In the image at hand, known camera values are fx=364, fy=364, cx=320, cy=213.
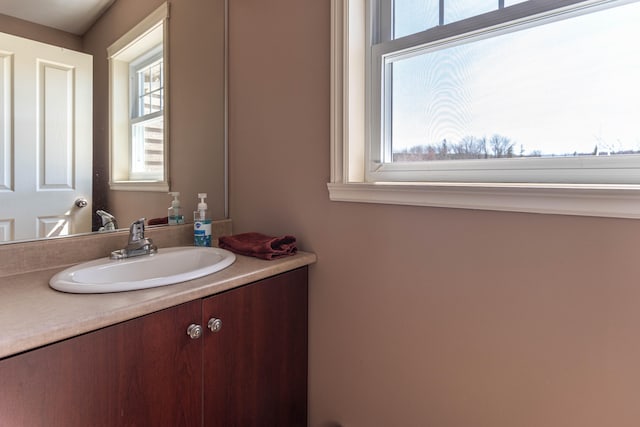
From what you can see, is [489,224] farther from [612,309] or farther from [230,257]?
[230,257]

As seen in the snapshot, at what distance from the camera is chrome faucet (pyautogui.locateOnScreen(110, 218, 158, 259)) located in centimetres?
117

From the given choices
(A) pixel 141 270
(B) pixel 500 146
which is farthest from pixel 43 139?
(B) pixel 500 146

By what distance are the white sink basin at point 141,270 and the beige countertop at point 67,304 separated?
0.02m

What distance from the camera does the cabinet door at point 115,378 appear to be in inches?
26.2

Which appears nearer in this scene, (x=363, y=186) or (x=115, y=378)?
(x=115, y=378)

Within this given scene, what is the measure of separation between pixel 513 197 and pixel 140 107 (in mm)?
1275

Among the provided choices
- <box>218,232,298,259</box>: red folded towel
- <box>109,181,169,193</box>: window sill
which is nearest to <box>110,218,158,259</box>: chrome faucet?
<box>109,181,169,193</box>: window sill

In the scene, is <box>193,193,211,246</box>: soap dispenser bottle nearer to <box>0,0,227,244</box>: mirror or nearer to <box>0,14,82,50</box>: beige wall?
<box>0,0,227,244</box>: mirror

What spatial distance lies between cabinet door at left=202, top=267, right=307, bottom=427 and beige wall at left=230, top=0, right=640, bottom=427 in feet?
0.28

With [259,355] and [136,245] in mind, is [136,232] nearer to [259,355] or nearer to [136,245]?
[136,245]

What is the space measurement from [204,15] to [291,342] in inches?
54.0

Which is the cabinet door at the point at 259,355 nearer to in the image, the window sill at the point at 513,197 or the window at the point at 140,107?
the window sill at the point at 513,197

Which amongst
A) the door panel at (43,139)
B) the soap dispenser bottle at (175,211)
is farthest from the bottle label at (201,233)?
the door panel at (43,139)

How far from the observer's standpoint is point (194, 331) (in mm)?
900
